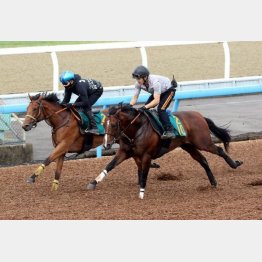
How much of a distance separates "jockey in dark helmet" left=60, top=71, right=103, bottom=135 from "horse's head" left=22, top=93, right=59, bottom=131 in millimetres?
340

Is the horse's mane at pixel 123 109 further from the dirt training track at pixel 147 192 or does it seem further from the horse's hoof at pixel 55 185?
the horse's hoof at pixel 55 185

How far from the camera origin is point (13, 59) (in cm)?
3616

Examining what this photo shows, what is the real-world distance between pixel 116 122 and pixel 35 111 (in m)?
1.39

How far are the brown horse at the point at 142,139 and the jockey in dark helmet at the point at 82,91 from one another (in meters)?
1.12

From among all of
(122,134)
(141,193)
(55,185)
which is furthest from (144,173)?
(55,185)

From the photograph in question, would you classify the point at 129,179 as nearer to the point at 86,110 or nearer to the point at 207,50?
the point at 86,110

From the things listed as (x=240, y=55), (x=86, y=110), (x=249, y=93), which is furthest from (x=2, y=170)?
(x=240, y=55)

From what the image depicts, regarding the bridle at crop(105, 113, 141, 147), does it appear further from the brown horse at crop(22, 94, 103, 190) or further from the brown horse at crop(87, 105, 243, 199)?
the brown horse at crop(22, 94, 103, 190)

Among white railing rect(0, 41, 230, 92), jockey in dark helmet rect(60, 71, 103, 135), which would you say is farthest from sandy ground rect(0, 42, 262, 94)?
jockey in dark helmet rect(60, 71, 103, 135)

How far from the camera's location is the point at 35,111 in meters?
12.3

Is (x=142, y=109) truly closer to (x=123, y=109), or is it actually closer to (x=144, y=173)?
(x=123, y=109)

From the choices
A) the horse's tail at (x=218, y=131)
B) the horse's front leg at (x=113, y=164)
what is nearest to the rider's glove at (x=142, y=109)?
the horse's front leg at (x=113, y=164)

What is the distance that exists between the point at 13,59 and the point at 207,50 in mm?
8120

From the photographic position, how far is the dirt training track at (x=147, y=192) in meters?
10.8
